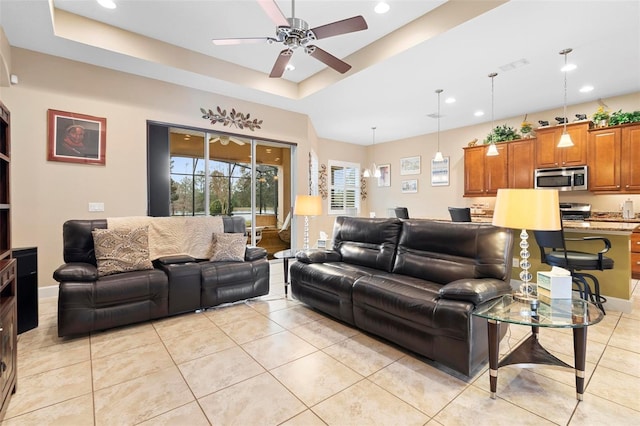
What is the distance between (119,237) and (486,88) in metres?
5.55

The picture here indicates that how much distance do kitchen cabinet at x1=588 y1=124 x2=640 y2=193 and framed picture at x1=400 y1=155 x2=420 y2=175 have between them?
3.44 meters

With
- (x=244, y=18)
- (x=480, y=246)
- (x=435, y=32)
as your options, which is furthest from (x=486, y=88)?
(x=244, y=18)

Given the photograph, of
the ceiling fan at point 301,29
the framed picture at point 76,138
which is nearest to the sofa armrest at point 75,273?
the framed picture at point 76,138

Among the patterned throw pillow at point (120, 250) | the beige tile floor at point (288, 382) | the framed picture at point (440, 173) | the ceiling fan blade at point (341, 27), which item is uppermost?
the ceiling fan blade at point (341, 27)

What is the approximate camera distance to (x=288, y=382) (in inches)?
79.7

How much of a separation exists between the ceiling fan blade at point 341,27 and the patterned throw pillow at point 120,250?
108 inches

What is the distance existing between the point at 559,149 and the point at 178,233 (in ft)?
21.1

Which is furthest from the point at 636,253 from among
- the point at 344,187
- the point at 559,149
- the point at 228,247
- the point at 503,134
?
the point at 228,247

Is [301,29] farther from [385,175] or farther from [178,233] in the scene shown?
[385,175]

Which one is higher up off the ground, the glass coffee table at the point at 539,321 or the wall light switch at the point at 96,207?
the wall light switch at the point at 96,207

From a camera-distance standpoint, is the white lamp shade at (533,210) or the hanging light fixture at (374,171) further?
the hanging light fixture at (374,171)

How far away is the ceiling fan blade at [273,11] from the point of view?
2.29 meters

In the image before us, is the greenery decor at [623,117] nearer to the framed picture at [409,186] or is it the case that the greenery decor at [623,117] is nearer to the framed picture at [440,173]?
the framed picture at [440,173]

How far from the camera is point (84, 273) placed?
105 inches
